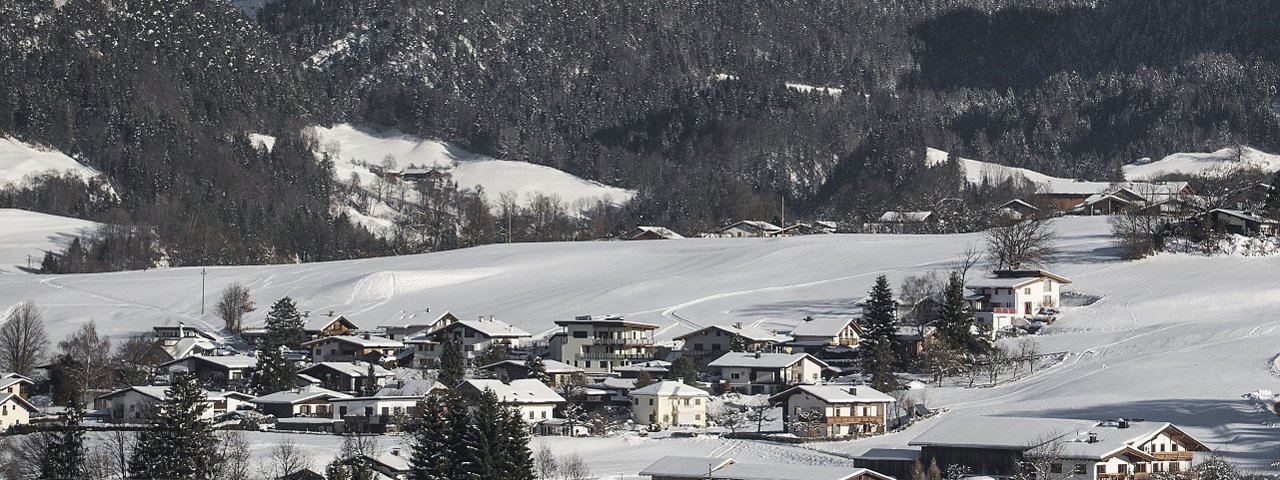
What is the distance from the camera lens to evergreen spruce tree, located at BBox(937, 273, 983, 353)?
6731 centimetres

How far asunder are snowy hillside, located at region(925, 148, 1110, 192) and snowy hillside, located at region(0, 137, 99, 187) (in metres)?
72.5

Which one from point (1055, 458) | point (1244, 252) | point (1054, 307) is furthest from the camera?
point (1244, 252)

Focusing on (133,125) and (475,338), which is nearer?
(475,338)

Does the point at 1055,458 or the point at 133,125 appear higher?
the point at 133,125

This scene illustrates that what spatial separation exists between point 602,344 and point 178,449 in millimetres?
30806

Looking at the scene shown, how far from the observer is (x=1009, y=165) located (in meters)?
183

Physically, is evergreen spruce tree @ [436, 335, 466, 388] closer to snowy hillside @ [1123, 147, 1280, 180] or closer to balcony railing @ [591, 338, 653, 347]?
balcony railing @ [591, 338, 653, 347]

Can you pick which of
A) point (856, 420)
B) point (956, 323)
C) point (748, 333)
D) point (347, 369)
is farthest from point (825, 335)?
point (347, 369)

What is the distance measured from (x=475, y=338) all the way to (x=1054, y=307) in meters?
21.6

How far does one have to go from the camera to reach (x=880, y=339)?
67.8 meters

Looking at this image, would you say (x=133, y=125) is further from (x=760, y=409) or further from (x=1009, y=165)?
(x=760, y=409)

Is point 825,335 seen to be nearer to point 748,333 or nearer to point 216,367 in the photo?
point 748,333

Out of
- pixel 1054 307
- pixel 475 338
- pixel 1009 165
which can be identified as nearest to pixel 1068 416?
pixel 1054 307

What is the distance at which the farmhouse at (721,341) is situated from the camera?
2862 inches
